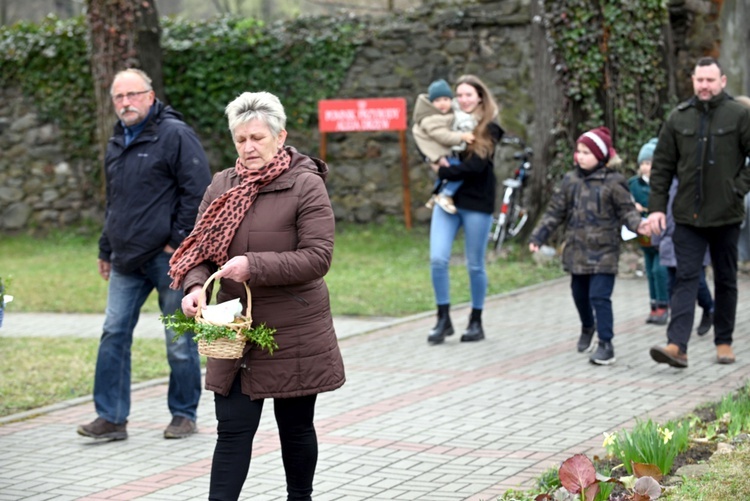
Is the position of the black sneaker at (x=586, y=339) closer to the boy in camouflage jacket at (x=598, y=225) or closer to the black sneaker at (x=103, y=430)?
the boy in camouflage jacket at (x=598, y=225)

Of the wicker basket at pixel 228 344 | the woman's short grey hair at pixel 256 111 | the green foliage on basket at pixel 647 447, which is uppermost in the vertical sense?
the woman's short grey hair at pixel 256 111

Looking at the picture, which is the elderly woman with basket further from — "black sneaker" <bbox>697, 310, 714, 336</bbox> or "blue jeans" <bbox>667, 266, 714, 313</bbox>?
"black sneaker" <bbox>697, 310, 714, 336</bbox>

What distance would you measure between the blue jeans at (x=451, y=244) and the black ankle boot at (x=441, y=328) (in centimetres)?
6

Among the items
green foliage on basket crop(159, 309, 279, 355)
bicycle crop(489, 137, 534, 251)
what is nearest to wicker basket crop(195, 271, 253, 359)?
green foliage on basket crop(159, 309, 279, 355)

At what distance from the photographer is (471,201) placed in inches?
369

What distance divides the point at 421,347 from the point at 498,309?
1.95 metres

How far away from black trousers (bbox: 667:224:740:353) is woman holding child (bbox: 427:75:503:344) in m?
1.74

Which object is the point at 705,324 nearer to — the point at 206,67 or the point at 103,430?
the point at 103,430

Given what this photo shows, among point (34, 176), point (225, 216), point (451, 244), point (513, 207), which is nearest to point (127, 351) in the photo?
point (225, 216)

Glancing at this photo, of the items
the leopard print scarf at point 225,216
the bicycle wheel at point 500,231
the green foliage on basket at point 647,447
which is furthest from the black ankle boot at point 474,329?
the leopard print scarf at point 225,216

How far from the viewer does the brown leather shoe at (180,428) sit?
6.78 meters

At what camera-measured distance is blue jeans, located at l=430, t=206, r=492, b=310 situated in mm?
9445

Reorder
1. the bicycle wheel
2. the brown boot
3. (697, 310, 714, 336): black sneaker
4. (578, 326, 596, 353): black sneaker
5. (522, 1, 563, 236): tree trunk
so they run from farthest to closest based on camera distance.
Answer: the bicycle wheel, (522, 1, 563, 236): tree trunk, (697, 310, 714, 336): black sneaker, (578, 326, 596, 353): black sneaker, the brown boot

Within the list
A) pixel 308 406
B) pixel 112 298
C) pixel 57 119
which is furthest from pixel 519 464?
pixel 57 119
